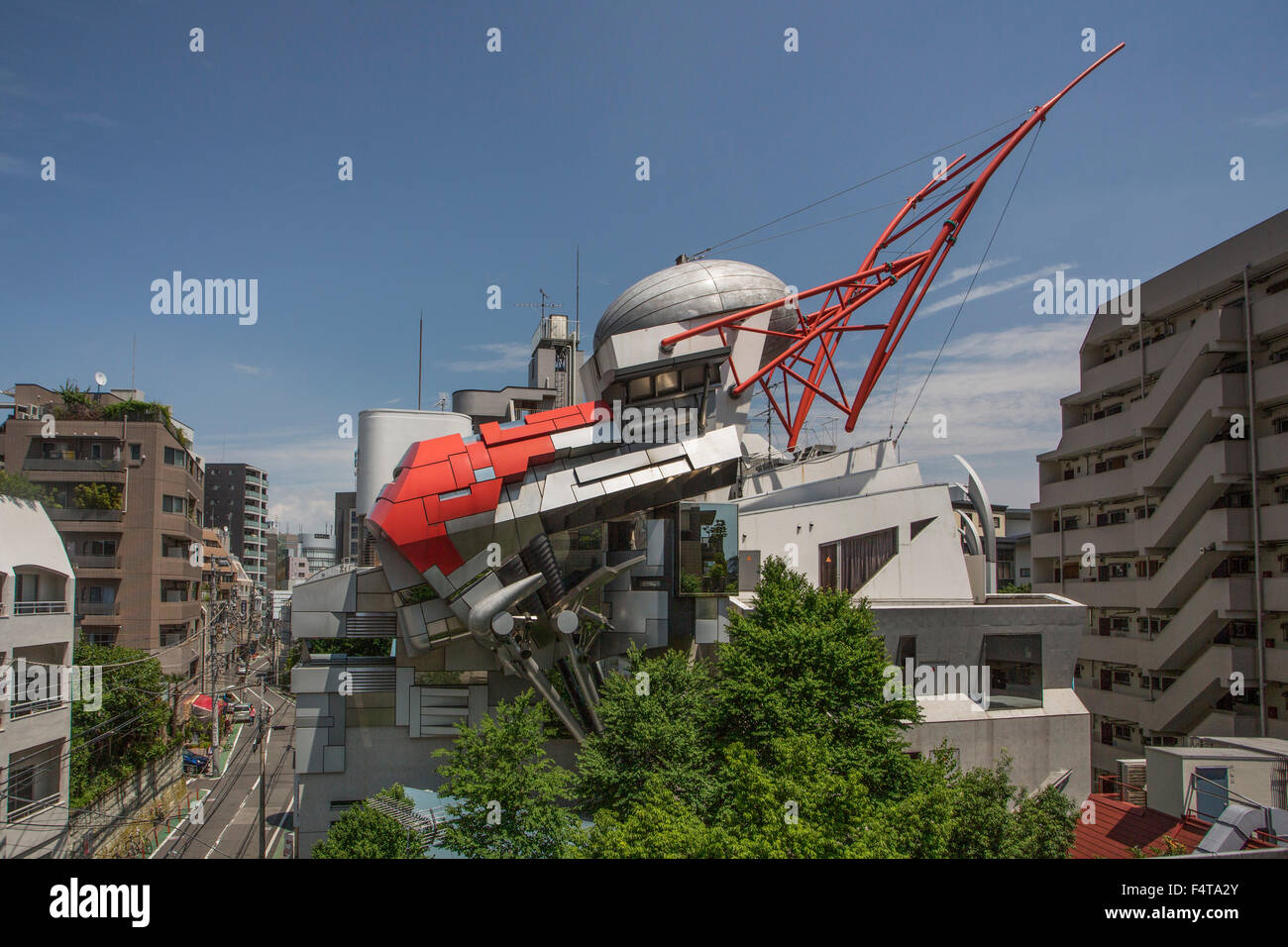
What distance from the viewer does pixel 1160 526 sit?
44.3 meters

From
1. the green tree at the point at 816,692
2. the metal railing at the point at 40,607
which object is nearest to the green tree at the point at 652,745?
the green tree at the point at 816,692

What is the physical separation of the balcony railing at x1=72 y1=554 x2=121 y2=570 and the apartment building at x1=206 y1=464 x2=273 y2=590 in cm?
5933

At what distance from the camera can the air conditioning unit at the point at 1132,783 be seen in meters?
30.8

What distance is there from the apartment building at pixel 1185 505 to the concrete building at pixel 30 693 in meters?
50.9

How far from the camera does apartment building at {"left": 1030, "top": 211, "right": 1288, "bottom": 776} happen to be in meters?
38.8

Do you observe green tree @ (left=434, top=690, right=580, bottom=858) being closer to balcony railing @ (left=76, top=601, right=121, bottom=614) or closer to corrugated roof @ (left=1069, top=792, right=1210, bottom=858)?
corrugated roof @ (left=1069, top=792, right=1210, bottom=858)

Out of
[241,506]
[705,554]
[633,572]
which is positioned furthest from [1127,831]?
[241,506]

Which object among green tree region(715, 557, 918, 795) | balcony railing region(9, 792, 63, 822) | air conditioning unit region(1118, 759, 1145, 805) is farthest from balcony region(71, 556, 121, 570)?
air conditioning unit region(1118, 759, 1145, 805)

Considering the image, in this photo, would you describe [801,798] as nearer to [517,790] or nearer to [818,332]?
[517,790]

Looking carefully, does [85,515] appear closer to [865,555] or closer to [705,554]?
[705,554]

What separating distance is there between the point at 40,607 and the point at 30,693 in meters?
3.33

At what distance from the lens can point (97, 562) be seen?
49.9 metres

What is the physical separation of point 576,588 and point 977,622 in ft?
56.5

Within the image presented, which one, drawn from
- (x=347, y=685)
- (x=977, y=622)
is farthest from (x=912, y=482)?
(x=347, y=685)
